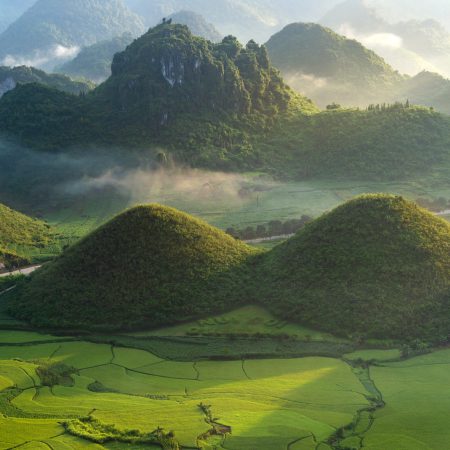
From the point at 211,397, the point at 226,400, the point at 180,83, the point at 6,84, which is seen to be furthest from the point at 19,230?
the point at 6,84

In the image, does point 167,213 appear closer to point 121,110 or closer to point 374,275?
point 374,275

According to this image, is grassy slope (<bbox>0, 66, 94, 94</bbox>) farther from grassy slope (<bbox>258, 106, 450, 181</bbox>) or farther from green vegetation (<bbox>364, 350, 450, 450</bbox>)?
green vegetation (<bbox>364, 350, 450, 450</bbox>)

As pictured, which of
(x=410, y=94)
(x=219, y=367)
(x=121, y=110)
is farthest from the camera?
(x=410, y=94)

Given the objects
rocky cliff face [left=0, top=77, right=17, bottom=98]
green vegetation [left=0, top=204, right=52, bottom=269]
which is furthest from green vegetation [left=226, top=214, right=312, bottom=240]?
rocky cliff face [left=0, top=77, right=17, bottom=98]

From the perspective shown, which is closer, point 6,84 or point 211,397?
point 211,397

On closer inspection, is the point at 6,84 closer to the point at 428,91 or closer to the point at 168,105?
the point at 168,105

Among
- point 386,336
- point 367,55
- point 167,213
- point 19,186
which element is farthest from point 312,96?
point 386,336

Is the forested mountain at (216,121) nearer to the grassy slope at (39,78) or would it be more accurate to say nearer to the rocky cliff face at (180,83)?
the rocky cliff face at (180,83)

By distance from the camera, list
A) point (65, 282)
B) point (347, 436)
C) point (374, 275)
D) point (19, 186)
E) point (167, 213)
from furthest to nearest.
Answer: point (19, 186)
point (167, 213)
point (65, 282)
point (374, 275)
point (347, 436)
